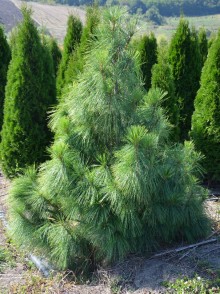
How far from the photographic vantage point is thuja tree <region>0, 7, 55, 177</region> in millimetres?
5578

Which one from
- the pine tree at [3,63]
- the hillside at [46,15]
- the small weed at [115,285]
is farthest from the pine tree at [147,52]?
the hillside at [46,15]

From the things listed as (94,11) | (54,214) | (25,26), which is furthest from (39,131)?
(54,214)

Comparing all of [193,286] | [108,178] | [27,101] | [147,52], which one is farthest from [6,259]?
[147,52]

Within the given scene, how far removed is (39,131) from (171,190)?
2.89m

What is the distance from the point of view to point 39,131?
5.76 m

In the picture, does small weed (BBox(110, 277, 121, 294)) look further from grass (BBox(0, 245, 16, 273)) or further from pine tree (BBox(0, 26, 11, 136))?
pine tree (BBox(0, 26, 11, 136))

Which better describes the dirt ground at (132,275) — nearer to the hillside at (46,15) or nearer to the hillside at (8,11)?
the hillside at (8,11)

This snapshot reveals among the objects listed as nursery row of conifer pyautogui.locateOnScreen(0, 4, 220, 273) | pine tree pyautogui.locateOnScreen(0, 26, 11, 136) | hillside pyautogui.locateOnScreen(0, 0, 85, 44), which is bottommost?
nursery row of conifer pyautogui.locateOnScreen(0, 4, 220, 273)

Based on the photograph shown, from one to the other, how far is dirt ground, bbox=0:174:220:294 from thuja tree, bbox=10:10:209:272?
14 cm

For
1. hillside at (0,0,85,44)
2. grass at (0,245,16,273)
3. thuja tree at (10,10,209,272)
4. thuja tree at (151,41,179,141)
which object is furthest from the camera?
hillside at (0,0,85,44)

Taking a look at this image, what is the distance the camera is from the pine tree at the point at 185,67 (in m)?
6.94

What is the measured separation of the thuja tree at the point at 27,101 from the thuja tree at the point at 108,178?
6.77ft

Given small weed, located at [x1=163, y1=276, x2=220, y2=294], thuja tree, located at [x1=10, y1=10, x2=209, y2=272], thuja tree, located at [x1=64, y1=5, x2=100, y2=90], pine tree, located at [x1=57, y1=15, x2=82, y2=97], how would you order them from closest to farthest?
1. small weed, located at [x1=163, y1=276, x2=220, y2=294]
2. thuja tree, located at [x1=10, y1=10, x2=209, y2=272]
3. thuja tree, located at [x1=64, y1=5, x2=100, y2=90]
4. pine tree, located at [x1=57, y1=15, x2=82, y2=97]

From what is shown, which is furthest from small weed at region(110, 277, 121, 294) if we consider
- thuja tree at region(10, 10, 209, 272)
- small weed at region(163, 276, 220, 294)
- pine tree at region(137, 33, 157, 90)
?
pine tree at region(137, 33, 157, 90)
